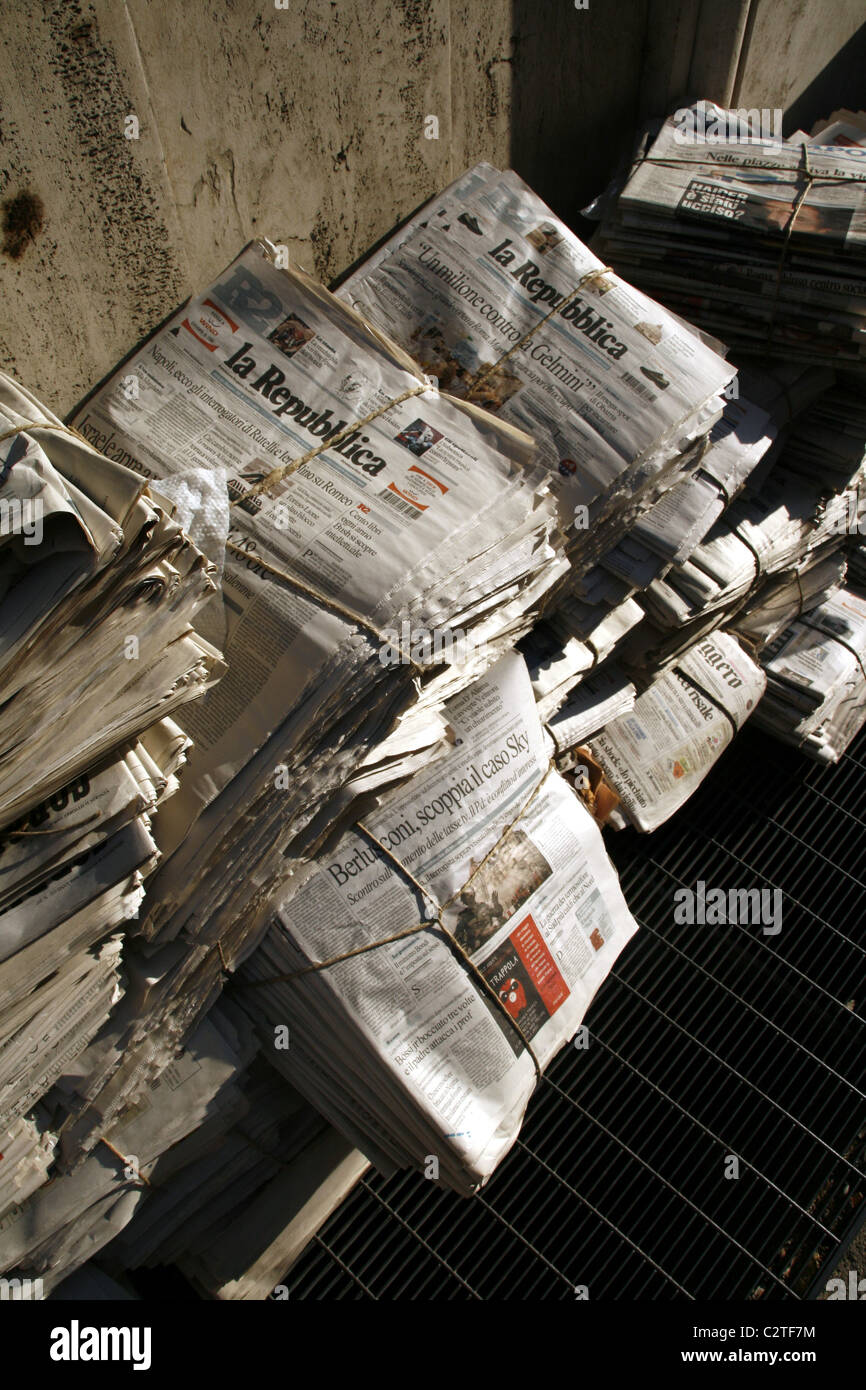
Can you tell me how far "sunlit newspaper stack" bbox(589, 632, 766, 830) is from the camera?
2410 millimetres

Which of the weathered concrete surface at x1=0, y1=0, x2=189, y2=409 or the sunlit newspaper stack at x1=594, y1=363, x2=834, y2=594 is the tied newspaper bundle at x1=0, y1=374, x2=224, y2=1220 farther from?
the sunlit newspaper stack at x1=594, y1=363, x2=834, y2=594

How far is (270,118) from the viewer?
5.67 ft

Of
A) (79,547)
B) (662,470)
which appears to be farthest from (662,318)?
(79,547)

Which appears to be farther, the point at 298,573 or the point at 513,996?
the point at 513,996

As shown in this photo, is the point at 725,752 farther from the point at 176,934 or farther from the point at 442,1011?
the point at 176,934

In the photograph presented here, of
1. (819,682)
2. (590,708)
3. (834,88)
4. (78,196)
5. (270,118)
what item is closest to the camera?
(78,196)

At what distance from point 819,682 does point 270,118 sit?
1.90 meters

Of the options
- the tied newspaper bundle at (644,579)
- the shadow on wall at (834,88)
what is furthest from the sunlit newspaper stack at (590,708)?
the shadow on wall at (834,88)

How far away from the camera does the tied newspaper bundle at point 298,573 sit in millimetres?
1376

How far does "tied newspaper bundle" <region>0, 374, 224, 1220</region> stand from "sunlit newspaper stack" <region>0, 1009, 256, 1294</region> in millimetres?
133

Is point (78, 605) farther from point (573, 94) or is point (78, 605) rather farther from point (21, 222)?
point (573, 94)

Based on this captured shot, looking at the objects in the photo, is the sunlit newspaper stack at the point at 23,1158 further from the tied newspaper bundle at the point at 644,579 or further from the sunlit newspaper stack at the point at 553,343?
the sunlit newspaper stack at the point at 553,343

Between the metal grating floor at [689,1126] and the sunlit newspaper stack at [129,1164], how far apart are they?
0.57m

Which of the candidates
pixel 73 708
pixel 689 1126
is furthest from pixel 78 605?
pixel 689 1126
